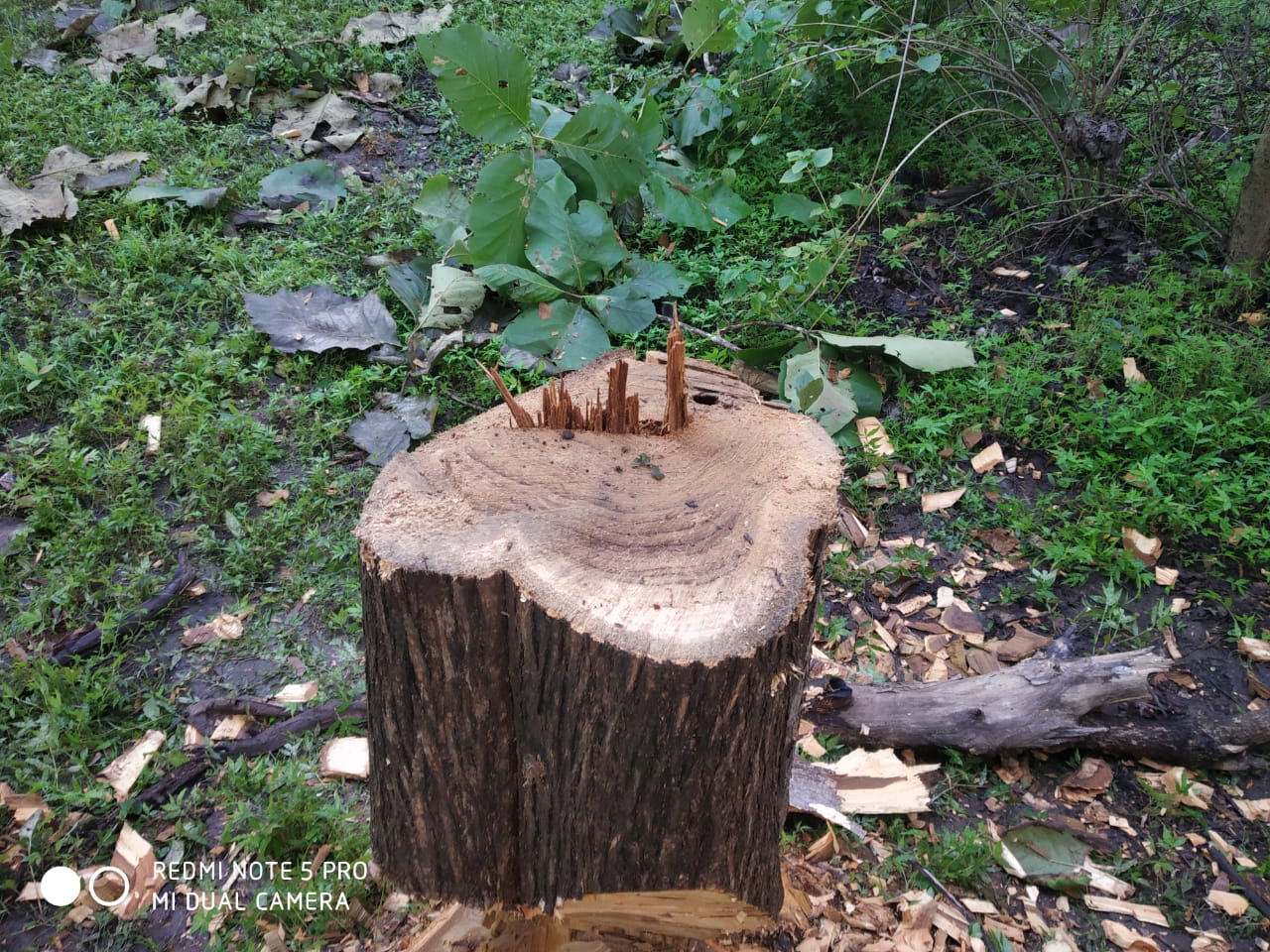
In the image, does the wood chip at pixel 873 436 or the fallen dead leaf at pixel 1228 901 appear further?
the wood chip at pixel 873 436

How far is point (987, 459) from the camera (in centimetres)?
282

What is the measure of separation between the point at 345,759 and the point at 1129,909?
1.82 metres

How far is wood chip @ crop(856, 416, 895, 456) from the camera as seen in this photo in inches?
113

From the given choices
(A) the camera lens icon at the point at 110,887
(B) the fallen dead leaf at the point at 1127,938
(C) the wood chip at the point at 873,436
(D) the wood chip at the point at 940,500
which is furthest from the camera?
(C) the wood chip at the point at 873,436

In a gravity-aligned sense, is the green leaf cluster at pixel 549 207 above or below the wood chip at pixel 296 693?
above

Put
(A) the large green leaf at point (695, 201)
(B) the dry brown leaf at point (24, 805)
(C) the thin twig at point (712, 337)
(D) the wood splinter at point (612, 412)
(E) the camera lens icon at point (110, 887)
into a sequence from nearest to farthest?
(D) the wood splinter at point (612, 412) < (E) the camera lens icon at point (110, 887) < (B) the dry brown leaf at point (24, 805) < (C) the thin twig at point (712, 337) < (A) the large green leaf at point (695, 201)

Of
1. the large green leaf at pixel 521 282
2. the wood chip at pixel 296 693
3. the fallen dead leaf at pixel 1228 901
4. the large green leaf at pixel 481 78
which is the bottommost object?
the wood chip at pixel 296 693

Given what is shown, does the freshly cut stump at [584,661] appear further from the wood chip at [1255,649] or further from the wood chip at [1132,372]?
the wood chip at [1132,372]

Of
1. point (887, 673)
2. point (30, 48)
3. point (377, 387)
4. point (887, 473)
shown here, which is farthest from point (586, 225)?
point (30, 48)

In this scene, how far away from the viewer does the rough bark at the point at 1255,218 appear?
306 cm

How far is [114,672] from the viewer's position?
2260 millimetres

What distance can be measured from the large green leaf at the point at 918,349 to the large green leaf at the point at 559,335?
32.5 inches

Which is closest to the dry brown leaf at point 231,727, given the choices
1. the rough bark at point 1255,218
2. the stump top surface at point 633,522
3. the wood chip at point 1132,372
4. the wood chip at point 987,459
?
the stump top surface at point 633,522

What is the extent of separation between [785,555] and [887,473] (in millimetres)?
1655
